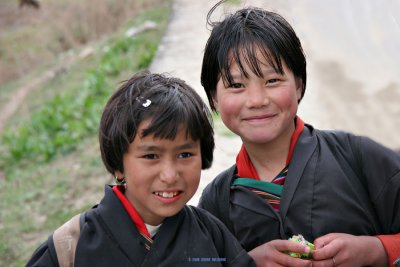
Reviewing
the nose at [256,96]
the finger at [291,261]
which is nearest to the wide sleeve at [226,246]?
the finger at [291,261]

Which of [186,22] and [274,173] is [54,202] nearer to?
[274,173]

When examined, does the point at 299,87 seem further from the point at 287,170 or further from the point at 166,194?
the point at 166,194

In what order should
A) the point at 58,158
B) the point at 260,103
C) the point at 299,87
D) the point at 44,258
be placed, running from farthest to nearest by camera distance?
the point at 58,158
the point at 299,87
the point at 260,103
the point at 44,258

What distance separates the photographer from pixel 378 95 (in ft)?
17.5

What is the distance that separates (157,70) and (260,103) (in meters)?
5.32

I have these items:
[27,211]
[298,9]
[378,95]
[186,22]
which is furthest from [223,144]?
[186,22]

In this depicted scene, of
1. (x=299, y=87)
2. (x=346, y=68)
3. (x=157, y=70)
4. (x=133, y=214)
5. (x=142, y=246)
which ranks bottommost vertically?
(x=142, y=246)

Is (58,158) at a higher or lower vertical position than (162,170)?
higher

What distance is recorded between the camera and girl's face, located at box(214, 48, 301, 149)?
228 centimetres

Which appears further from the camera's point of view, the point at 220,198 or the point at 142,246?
the point at 220,198

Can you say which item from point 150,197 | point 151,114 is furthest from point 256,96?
point 150,197

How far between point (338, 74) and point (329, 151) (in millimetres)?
4010

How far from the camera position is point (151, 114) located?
2.10 m

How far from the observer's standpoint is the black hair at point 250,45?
7.57ft
